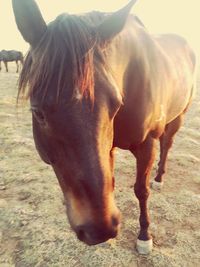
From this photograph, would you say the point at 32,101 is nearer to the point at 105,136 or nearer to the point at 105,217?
the point at 105,136

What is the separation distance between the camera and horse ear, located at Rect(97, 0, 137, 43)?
6.19 feet

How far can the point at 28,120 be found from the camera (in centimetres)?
831

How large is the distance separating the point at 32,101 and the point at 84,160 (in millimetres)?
491

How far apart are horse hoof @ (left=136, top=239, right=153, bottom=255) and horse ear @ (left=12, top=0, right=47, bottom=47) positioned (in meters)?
2.56

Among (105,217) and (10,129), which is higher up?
(105,217)

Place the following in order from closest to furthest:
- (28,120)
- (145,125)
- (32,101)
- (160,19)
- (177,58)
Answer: (32,101), (145,125), (177,58), (28,120), (160,19)

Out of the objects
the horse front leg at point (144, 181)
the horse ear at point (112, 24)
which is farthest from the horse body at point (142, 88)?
the horse ear at point (112, 24)

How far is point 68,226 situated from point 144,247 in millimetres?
989

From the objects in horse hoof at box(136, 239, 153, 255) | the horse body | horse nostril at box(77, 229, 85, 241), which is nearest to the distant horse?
the horse body

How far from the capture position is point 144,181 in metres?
3.42

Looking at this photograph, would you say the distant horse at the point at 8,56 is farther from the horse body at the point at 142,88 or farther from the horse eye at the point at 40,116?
the horse eye at the point at 40,116

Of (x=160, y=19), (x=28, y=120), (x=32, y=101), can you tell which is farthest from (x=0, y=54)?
(x=160, y=19)

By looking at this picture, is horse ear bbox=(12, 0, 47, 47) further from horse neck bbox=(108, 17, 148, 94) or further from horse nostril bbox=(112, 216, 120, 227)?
horse nostril bbox=(112, 216, 120, 227)

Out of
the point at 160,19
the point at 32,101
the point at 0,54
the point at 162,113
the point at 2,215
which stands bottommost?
the point at 160,19
